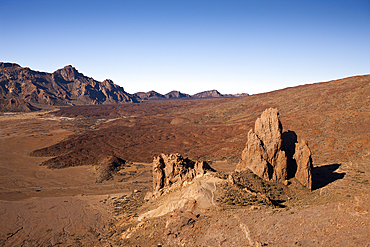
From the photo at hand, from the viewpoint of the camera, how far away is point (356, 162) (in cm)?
3688

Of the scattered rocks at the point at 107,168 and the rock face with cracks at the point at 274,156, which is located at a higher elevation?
the rock face with cracks at the point at 274,156

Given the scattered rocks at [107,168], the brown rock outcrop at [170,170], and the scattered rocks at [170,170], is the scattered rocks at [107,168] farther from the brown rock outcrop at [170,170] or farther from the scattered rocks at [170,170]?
the brown rock outcrop at [170,170]

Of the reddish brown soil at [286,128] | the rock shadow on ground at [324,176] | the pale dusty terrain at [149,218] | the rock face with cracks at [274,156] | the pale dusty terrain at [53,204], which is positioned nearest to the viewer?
the pale dusty terrain at [149,218]

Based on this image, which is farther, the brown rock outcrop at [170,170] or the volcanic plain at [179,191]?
the brown rock outcrop at [170,170]

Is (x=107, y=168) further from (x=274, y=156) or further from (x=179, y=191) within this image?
(x=274, y=156)

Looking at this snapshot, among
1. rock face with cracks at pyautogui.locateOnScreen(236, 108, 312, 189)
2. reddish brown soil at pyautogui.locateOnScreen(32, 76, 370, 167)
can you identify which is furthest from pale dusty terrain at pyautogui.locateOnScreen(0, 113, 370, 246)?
reddish brown soil at pyautogui.locateOnScreen(32, 76, 370, 167)

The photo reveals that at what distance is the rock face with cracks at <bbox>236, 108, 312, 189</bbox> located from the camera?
2676cm

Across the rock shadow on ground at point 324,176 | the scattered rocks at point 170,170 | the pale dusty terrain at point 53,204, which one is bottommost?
the pale dusty terrain at point 53,204

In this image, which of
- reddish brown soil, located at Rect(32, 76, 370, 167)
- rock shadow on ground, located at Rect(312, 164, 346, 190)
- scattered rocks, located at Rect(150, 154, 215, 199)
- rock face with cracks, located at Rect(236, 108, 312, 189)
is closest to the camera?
rock face with cracks, located at Rect(236, 108, 312, 189)

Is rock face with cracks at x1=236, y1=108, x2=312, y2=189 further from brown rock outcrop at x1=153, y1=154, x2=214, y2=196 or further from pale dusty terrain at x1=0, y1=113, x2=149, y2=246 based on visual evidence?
pale dusty terrain at x1=0, y1=113, x2=149, y2=246

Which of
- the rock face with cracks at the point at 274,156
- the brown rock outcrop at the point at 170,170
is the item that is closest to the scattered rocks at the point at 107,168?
the brown rock outcrop at the point at 170,170

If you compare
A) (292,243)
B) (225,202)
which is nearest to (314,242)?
(292,243)

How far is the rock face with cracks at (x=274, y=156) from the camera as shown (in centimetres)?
2676

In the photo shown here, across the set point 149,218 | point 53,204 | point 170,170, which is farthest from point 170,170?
point 53,204
